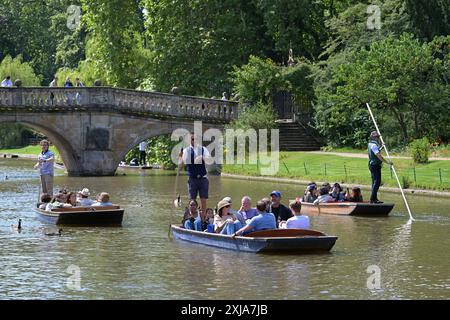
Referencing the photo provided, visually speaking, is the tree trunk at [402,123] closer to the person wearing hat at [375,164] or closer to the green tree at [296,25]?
the green tree at [296,25]

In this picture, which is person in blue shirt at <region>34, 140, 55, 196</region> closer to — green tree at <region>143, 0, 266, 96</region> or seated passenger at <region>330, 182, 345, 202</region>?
seated passenger at <region>330, 182, 345, 202</region>

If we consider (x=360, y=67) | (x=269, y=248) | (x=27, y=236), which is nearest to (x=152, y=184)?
(x=360, y=67)

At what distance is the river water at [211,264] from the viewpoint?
1709 centimetres

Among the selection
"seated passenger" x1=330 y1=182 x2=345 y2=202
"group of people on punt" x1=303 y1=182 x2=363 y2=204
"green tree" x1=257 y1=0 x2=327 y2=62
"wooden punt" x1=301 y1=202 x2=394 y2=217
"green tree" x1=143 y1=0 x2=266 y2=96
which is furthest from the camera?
"green tree" x1=143 y1=0 x2=266 y2=96

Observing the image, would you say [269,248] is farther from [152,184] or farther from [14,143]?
[14,143]

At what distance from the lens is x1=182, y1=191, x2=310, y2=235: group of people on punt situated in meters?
21.2

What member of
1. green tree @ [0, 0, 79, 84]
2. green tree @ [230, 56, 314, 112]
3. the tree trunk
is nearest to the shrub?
the tree trunk

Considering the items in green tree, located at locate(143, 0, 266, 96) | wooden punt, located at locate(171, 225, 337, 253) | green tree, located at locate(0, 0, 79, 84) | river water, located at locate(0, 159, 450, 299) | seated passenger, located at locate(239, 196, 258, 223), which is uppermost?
green tree, located at locate(0, 0, 79, 84)

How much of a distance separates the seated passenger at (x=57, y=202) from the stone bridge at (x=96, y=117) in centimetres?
2146

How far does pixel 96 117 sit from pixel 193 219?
2704 cm

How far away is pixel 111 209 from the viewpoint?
26359mm

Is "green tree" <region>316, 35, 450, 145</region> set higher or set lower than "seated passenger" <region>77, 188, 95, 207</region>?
higher

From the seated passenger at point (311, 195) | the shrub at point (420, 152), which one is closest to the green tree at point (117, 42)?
the shrub at point (420, 152)
